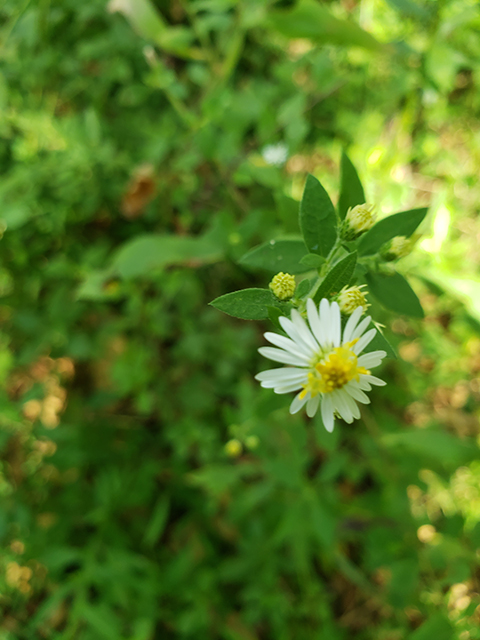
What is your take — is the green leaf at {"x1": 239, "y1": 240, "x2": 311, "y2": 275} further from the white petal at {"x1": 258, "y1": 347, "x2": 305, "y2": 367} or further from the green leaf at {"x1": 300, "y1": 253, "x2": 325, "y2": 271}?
the white petal at {"x1": 258, "y1": 347, "x2": 305, "y2": 367}

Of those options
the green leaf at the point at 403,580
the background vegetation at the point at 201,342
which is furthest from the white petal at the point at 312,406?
the green leaf at the point at 403,580

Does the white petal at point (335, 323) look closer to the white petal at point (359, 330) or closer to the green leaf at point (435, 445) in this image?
the white petal at point (359, 330)

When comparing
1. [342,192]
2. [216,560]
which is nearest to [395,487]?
[216,560]

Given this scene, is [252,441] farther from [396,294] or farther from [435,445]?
[396,294]

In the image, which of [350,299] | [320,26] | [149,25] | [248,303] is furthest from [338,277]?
[149,25]

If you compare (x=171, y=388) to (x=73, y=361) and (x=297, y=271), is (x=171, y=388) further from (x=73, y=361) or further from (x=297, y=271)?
(x=297, y=271)

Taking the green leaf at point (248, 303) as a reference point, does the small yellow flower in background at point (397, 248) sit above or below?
below
